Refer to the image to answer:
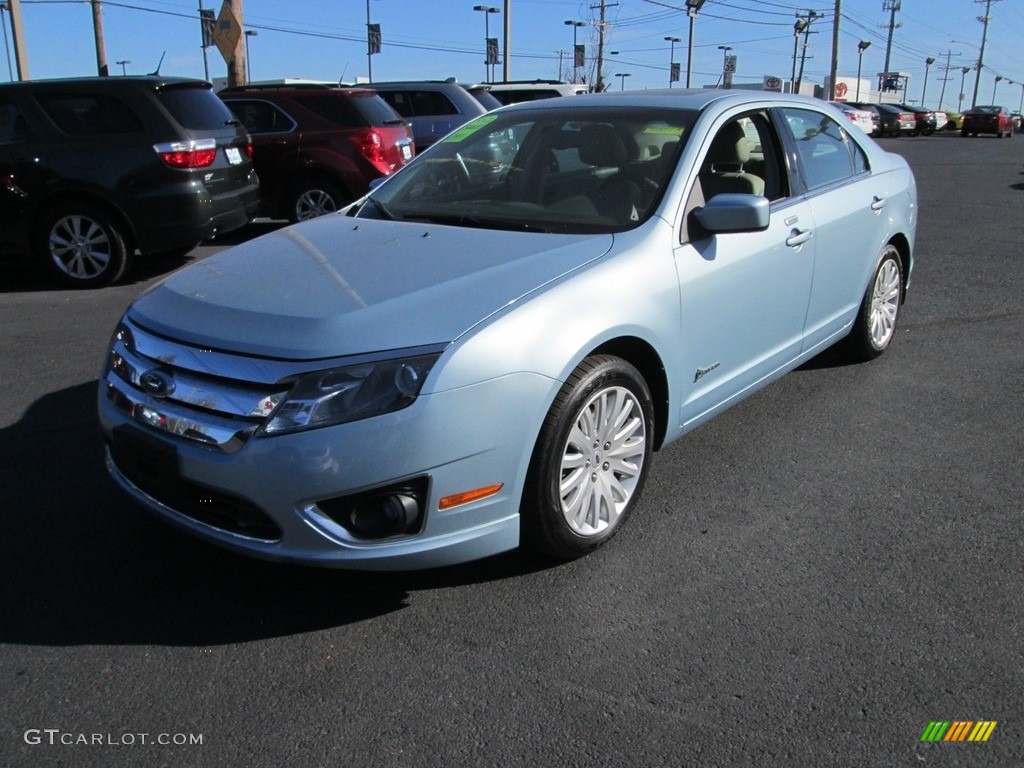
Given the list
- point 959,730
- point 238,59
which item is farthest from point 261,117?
point 959,730

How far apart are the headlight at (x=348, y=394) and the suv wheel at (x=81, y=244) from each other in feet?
19.2

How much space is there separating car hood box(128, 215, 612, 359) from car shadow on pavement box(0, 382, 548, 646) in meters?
0.83

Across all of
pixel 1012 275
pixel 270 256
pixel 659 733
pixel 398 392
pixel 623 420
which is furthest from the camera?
pixel 1012 275

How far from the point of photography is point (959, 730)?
2.44 meters

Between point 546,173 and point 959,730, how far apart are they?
2.64 m

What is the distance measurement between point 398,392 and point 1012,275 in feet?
24.3

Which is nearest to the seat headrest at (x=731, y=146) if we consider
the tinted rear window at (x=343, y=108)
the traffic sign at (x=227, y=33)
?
the tinted rear window at (x=343, y=108)

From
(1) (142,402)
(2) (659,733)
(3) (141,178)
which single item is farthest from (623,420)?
(3) (141,178)

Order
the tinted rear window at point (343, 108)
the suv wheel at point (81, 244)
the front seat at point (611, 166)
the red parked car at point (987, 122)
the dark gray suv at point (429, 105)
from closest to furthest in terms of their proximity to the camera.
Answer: the front seat at point (611, 166) < the suv wheel at point (81, 244) < the tinted rear window at point (343, 108) < the dark gray suv at point (429, 105) < the red parked car at point (987, 122)

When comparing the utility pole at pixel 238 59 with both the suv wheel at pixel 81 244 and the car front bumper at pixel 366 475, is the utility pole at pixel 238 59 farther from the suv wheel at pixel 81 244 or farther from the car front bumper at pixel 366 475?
the car front bumper at pixel 366 475

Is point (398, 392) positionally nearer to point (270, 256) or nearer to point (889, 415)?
point (270, 256)

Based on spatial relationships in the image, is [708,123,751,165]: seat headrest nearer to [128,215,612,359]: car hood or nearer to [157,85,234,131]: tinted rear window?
[128,215,612,359]: car hood

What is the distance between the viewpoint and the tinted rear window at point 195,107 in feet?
26.0

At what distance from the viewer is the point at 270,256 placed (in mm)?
3588
